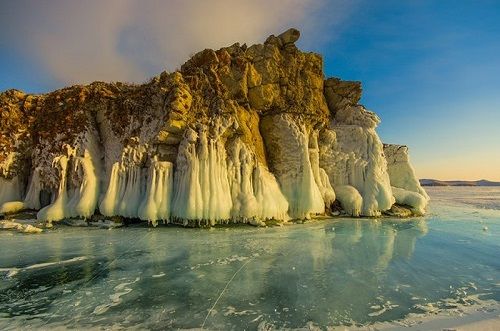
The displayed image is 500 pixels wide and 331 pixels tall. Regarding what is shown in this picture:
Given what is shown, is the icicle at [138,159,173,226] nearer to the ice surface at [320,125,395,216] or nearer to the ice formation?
the ice surface at [320,125,395,216]

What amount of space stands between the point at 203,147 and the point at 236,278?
8530 millimetres

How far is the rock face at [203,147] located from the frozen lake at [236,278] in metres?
2.55

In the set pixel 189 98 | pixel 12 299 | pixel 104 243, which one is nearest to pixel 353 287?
pixel 12 299

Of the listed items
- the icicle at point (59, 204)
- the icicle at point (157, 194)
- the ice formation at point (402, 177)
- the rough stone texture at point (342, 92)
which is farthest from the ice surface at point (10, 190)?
the ice formation at point (402, 177)

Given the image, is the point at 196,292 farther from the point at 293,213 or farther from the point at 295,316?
the point at 293,213

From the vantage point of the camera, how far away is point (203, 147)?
49.3 ft

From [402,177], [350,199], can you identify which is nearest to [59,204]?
[350,199]

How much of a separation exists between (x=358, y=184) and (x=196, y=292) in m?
14.7

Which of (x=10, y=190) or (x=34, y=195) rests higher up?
(x=10, y=190)

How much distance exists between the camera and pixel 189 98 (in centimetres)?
1611

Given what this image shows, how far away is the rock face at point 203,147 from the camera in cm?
1488

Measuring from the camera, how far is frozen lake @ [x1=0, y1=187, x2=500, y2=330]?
17.6ft

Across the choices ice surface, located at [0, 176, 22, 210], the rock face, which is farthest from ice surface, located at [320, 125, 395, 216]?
ice surface, located at [0, 176, 22, 210]

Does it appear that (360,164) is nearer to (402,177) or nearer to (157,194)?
(402,177)
